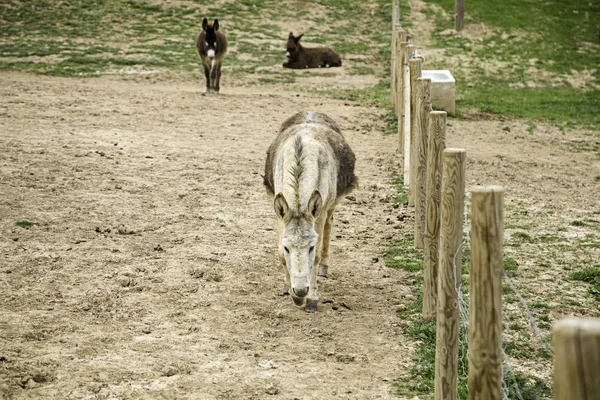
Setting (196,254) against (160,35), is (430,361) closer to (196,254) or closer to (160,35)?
(196,254)

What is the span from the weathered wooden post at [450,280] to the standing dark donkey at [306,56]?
57.8 ft

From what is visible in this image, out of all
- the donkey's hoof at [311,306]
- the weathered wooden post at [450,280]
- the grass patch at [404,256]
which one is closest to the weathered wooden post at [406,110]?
the grass patch at [404,256]

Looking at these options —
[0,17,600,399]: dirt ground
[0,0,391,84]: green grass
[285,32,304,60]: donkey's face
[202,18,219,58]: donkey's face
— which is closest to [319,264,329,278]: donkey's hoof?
[0,17,600,399]: dirt ground

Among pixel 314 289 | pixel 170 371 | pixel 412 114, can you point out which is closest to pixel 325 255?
pixel 314 289

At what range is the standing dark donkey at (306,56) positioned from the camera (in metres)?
21.6

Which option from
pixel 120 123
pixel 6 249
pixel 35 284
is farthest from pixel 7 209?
pixel 120 123

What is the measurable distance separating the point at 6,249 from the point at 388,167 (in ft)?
19.0

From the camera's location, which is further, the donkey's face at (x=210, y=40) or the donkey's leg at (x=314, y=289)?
the donkey's face at (x=210, y=40)

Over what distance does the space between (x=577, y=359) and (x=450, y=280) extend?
2505mm

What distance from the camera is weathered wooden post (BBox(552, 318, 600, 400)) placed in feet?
5.98

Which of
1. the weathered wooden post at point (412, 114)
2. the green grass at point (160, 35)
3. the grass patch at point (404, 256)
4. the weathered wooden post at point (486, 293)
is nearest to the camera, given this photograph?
the weathered wooden post at point (486, 293)

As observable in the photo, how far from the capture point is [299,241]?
5766 mm

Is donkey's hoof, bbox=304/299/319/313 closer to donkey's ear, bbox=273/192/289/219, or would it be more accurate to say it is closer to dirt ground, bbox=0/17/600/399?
dirt ground, bbox=0/17/600/399

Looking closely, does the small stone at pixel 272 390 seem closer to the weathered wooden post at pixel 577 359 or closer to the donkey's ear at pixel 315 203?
the donkey's ear at pixel 315 203
